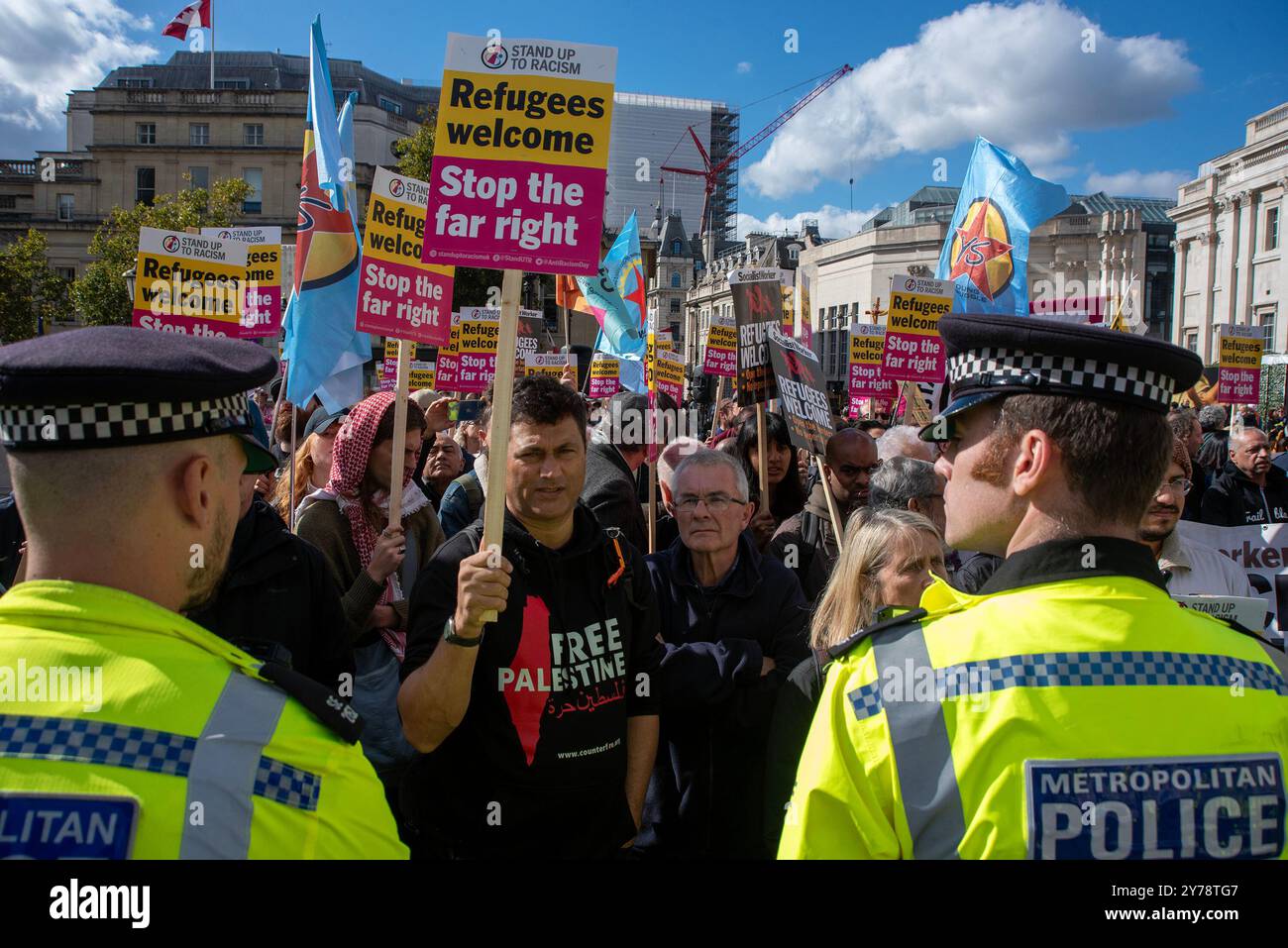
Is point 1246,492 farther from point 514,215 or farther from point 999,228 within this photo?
point 514,215

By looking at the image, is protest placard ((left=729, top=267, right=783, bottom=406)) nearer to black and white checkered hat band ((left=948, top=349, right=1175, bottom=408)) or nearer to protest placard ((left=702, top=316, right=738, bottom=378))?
black and white checkered hat band ((left=948, top=349, right=1175, bottom=408))

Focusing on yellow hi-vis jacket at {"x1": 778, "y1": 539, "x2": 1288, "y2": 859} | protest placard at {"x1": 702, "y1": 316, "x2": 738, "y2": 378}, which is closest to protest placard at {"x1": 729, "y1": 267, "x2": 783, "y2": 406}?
yellow hi-vis jacket at {"x1": 778, "y1": 539, "x2": 1288, "y2": 859}

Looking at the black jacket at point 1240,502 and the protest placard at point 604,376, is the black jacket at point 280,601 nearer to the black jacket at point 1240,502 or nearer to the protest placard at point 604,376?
→ the black jacket at point 1240,502

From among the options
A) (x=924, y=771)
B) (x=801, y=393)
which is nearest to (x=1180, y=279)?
(x=801, y=393)

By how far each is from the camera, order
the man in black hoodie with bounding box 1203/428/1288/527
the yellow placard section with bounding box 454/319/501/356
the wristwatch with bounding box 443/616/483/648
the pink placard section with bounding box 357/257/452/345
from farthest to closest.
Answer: the yellow placard section with bounding box 454/319/501/356 → the man in black hoodie with bounding box 1203/428/1288/527 → the pink placard section with bounding box 357/257/452/345 → the wristwatch with bounding box 443/616/483/648

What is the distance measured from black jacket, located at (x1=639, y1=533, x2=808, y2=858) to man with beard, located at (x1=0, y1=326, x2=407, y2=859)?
1.94 meters

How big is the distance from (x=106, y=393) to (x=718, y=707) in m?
2.52

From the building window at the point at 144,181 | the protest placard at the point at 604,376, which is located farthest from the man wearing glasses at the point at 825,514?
the building window at the point at 144,181

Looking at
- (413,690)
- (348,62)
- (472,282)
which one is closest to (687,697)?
(413,690)

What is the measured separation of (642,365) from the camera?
13.4 m

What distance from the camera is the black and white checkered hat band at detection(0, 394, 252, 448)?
1.52m

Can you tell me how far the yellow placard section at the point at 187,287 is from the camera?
24.4 ft

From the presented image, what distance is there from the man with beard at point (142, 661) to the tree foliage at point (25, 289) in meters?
38.5
